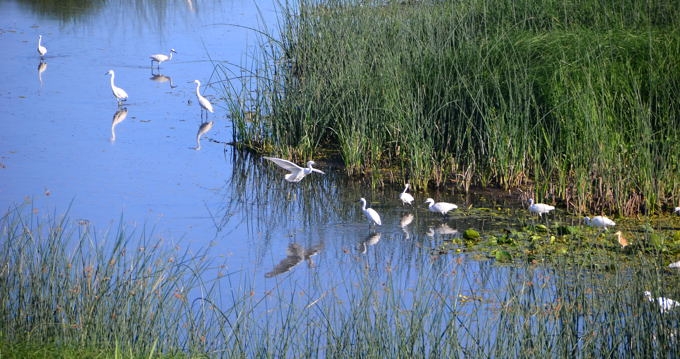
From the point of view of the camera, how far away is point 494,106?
7.92m

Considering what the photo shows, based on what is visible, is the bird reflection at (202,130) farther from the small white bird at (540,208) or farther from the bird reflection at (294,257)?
the small white bird at (540,208)

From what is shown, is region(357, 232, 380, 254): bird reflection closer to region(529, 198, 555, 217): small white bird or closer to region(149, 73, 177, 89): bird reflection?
region(529, 198, 555, 217): small white bird

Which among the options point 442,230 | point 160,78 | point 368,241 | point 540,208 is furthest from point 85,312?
point 160,78

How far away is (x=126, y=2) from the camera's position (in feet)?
60.0

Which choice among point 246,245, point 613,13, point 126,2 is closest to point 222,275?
point 246,245

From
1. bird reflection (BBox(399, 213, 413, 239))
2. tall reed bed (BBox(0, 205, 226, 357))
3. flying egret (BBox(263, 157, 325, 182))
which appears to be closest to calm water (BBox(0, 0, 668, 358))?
bird reflection (BBox(399, 213, 413, 239))

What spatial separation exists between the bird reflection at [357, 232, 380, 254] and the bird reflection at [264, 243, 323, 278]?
10.0 inches

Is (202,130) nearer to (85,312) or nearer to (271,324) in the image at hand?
(271,324)

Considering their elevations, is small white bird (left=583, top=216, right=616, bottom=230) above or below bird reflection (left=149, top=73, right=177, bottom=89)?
above

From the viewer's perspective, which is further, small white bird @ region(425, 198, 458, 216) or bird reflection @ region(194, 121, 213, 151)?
bird reflection @ region(194, 121, 213, 151)

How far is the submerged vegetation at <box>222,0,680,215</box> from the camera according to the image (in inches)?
274

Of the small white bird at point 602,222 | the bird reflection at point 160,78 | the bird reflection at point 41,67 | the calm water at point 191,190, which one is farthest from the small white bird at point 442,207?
the bird reflection at point 41,67

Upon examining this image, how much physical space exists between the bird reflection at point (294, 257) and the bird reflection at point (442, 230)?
0.80m

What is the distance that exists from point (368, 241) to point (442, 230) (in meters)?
0.58
